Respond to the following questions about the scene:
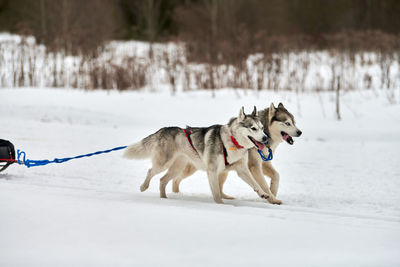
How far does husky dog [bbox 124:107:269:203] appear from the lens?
4.54m

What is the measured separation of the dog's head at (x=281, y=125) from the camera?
5031mm

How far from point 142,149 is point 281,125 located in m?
1.43

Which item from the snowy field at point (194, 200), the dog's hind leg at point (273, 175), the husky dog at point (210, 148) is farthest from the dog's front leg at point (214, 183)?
the dog's hind leg at point (273, 175)

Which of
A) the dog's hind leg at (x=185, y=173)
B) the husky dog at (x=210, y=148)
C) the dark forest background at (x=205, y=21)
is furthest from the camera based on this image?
the dark forest background at (x=205, y=21)

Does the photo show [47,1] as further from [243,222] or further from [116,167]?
[243,222]

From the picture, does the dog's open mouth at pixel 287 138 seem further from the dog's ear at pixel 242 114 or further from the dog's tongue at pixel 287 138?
the dog's ear at pixel 242 114

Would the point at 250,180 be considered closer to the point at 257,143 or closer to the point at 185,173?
the point at 257,143

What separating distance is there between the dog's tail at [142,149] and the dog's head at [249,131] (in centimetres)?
89

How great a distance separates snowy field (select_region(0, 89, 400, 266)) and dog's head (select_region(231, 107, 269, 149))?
0.58m

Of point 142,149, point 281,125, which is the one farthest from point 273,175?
point 142,149

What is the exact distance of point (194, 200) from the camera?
489 cm

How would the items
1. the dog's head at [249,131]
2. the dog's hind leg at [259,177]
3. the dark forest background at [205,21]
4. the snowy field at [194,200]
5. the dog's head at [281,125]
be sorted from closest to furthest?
the snowy field at [194,200] < the dog's head at [249,131] < the dog's hind leg at [259,177] < the dog's head at [281,125] < the dark forest background at [205,21]

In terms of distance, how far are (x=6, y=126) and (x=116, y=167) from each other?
3596 millimetres

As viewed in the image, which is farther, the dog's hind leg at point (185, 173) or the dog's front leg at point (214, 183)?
the dog's hind leg at point (185, 173)
